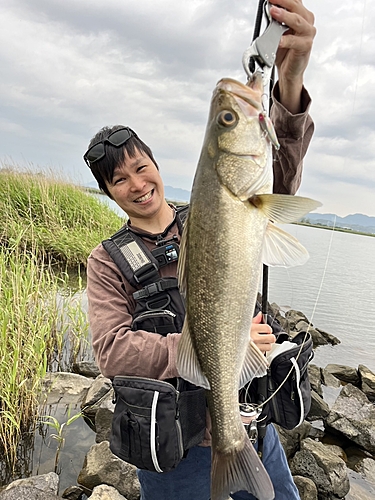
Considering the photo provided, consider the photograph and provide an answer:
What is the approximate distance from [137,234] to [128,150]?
54cm

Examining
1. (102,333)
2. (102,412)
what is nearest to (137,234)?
(102,333)

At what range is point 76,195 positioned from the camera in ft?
45.5

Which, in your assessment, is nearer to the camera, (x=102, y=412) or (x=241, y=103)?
(x=241, y=103)

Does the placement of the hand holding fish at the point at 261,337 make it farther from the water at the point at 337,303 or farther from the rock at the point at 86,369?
the water at the point at 337,303

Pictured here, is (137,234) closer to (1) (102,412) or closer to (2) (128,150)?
(2) (128,150)

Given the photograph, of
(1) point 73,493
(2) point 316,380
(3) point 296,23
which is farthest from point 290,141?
(2) point 316,380

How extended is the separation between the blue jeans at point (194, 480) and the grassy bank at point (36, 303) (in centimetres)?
198

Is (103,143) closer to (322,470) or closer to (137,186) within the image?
(137,186)

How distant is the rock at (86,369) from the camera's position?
20.5 feet

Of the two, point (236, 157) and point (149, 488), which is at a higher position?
point (236, 157)

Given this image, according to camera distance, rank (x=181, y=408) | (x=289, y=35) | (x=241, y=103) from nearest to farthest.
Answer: (x=241, y=103)
(x=289, y=35)
(x=181, y=408)

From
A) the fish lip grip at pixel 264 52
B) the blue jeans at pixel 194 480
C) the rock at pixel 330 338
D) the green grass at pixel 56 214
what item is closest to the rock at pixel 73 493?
the blue jeans at pixel 194 480

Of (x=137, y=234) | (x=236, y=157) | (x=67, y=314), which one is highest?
(x=236, y=157)

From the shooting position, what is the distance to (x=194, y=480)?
248cm
